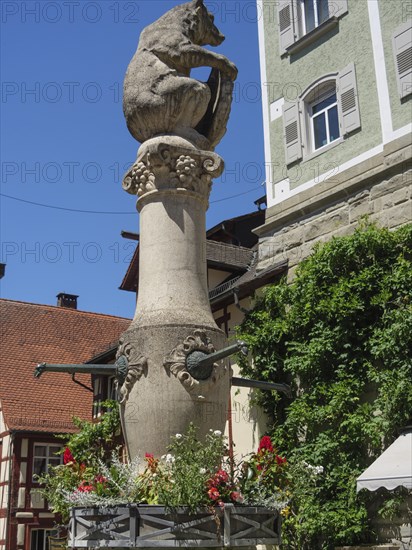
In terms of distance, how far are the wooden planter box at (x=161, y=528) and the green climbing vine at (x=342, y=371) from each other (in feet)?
14.4

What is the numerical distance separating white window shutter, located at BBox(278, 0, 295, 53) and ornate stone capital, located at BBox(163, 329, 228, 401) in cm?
884

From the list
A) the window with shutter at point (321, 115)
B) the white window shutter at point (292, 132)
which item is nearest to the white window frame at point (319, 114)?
the window with shutter at point (321, 115)

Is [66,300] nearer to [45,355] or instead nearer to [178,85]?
[45,355]

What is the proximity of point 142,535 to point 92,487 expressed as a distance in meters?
0.63

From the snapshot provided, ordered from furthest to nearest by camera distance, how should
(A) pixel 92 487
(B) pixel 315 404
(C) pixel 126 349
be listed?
(B) pixel 315 404
(C) pixel 126 349
(A) pixel 92 487

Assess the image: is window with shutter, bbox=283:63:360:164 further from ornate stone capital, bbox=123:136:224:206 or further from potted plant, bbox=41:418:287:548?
potted plant, bbox=41:418:287:548

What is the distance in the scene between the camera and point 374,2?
11641 millimetres

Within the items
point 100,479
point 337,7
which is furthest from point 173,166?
point 337,7

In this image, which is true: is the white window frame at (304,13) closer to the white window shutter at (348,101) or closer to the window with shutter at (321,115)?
the window with shutter at (321,115)

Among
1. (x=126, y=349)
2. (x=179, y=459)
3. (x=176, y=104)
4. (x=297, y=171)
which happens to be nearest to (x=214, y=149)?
(x=176, y=104)

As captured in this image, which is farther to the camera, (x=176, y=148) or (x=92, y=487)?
(x=176, y=148)

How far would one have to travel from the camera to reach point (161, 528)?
455 cm

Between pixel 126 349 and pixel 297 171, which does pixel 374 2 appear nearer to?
pixel 297 171

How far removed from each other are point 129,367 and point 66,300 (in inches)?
1072
